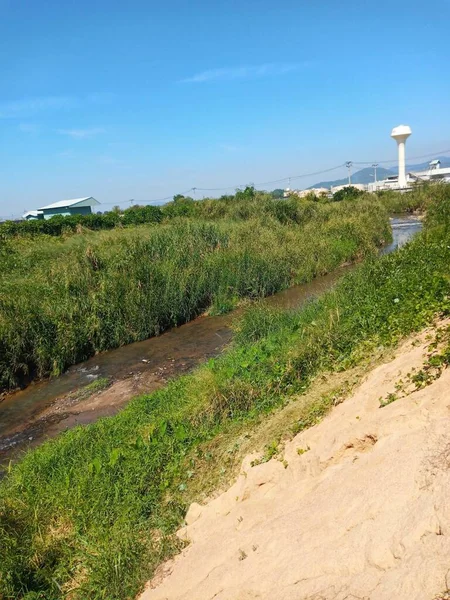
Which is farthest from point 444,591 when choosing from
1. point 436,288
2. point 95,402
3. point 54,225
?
point 54,225

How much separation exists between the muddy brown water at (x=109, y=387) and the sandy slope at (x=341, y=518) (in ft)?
14.5

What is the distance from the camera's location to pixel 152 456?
5.30 meters

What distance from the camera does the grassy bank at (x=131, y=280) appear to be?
1064 centimetres

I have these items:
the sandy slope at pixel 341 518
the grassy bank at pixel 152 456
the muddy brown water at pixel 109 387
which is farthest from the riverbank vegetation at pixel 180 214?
the sandy slope at pixel 341 518

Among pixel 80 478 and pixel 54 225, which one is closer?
pixel 80 478

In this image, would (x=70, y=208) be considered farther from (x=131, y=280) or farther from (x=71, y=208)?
(x=131, y=280)

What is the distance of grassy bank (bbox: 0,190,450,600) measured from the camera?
4.16 m

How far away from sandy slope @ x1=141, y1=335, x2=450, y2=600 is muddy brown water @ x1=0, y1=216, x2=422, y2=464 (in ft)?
14.5

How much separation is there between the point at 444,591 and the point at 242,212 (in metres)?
23.5

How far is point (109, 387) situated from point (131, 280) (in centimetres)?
405

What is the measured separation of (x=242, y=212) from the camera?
2483 centimetres

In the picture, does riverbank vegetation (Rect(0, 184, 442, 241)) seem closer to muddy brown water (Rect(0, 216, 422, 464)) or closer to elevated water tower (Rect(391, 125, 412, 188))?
muddy brown water (Rect(0, 216, 422, 464))

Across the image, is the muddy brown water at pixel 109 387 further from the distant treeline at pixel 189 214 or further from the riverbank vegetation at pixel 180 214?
the distant treeline at pixel 189 214

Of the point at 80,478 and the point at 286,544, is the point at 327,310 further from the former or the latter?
the point at 286,544
